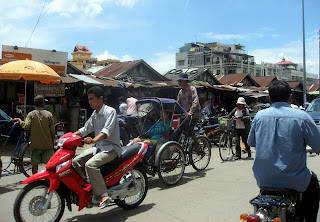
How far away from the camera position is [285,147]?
267 centimetres

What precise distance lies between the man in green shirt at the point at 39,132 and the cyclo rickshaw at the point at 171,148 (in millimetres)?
1798

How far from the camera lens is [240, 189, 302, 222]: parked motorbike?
2520 millimetres

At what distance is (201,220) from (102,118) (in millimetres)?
1932

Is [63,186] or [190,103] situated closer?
[63,186]

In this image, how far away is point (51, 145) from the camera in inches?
227

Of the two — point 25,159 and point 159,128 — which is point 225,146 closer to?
point 159,128

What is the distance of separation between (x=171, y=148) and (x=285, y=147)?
331 cm

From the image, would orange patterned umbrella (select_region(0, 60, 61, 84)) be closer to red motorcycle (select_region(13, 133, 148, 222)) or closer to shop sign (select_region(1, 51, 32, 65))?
red motorcycle (select_region(13, 133, 148, 222))

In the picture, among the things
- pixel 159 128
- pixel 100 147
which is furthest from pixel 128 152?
pixel 159 128

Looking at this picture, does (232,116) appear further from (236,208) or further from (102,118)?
(102,118)

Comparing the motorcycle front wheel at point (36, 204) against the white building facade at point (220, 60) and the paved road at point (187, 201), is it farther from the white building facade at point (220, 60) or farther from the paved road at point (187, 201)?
the white building facade at point (220, 60)

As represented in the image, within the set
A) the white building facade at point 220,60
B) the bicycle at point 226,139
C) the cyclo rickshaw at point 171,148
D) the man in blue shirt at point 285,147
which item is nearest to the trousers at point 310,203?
the man in blue shirt at point 285,147

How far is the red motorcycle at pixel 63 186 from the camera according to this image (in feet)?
11.7

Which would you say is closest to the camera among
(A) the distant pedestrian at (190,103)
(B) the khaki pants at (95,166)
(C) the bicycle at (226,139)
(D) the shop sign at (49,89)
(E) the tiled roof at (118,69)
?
(B) the khaki pants at (95,166)
